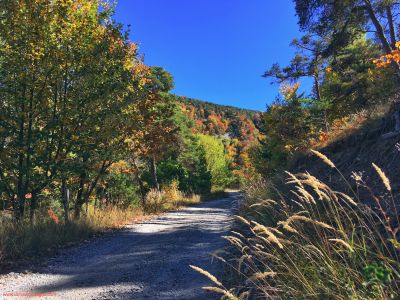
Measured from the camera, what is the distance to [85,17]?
357 inches

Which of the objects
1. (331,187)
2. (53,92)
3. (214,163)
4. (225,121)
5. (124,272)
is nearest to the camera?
(124,272)

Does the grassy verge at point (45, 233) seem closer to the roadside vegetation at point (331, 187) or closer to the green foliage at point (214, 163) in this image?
the roadside vegetation at point (331, 187)

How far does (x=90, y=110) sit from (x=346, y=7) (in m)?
11.7

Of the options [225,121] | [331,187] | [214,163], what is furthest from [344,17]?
[225,121]

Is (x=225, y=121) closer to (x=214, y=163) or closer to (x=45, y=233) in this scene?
(x=214, y=163)

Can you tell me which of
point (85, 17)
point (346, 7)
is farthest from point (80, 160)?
point (346, 7)

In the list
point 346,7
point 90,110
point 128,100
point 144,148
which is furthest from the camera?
point 144,148

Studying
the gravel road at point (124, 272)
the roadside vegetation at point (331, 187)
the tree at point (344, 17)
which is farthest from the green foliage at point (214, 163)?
the gravel road at point (124, 272)

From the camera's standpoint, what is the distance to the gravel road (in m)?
4.53

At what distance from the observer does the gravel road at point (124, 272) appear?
4.53 meters

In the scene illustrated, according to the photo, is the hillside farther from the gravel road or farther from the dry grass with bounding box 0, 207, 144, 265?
the gravel road

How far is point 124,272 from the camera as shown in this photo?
17.9 feet

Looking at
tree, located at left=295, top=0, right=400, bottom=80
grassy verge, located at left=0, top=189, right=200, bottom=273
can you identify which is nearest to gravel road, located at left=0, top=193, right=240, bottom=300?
grassy verge, located at left=0, top=189, right=200, bottom=273

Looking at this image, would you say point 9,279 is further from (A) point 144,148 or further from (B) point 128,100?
(A) point 144,148
